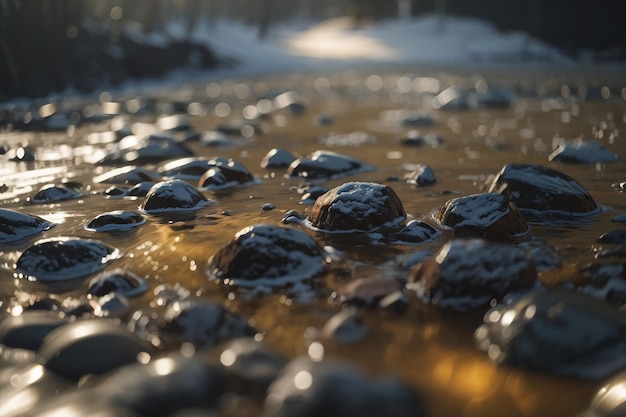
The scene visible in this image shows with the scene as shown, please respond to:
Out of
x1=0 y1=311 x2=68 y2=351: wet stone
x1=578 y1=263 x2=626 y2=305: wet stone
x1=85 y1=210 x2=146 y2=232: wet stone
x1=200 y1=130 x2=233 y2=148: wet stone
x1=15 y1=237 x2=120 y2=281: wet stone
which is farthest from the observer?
x1=200 y1=130 x2=233 y2=148: wet stone

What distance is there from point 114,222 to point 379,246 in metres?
1.31

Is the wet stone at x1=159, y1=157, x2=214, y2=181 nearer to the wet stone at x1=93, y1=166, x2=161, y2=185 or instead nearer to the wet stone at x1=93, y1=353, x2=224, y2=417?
the wet stone at x1=93, y1=166, x2=161, y2=185

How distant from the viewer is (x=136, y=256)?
241 cm

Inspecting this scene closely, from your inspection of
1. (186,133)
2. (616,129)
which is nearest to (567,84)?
(616,129)

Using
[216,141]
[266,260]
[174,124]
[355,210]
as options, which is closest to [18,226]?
[266,260]

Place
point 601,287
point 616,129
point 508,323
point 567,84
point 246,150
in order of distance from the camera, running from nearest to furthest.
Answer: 1. point 508,323
2. point 601,287
3. point 246,150
4. point 616,129
5. point 567,84

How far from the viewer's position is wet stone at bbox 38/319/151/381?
151 cm

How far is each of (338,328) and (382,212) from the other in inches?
41.3

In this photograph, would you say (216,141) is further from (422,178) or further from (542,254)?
(542,254)

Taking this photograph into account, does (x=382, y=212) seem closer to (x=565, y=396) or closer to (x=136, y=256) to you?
(x=136, y=256)

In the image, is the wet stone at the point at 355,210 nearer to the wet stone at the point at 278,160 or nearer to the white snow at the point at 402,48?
the wet stone at the point at 278,160

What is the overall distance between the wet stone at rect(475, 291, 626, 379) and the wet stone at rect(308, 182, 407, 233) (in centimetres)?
104

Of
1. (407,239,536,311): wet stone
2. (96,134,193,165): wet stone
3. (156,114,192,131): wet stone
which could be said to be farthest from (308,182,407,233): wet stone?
(156,114,192,131): wet stone

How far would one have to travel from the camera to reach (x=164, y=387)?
4.42 feet
